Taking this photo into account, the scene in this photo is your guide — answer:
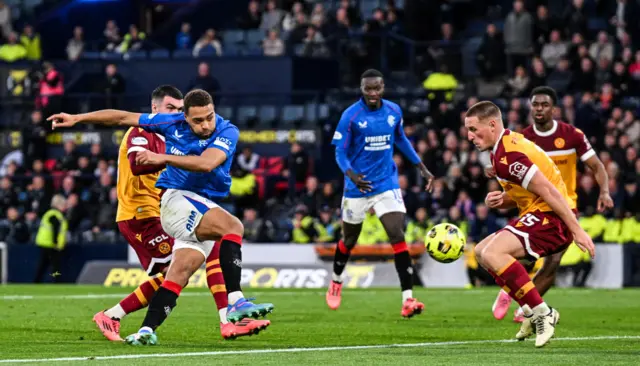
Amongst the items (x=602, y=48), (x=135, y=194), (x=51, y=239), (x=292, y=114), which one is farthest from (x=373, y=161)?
(x=292, y=114)

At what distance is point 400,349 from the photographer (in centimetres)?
1104

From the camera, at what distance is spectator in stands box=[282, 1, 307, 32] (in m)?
32.5

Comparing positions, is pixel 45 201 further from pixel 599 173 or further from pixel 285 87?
pixel 599 173

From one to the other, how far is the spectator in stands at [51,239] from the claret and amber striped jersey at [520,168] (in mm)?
16913

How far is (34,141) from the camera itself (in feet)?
104

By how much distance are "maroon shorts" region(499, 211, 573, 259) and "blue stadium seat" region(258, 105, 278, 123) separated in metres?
19.3

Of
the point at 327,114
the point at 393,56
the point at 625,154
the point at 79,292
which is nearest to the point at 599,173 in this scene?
the point at 79,292

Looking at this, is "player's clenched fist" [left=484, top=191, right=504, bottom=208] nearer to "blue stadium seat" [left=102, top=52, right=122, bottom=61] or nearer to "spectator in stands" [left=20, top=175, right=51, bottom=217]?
"spectator in stands" [left=20, top=175, right=51, bottom=217]

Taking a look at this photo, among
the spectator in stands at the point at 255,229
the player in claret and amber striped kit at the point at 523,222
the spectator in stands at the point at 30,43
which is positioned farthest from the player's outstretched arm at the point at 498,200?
the spectator in stands at the point at 30,43

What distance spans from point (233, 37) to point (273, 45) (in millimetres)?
2313

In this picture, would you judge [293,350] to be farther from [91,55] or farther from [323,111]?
[91,55]

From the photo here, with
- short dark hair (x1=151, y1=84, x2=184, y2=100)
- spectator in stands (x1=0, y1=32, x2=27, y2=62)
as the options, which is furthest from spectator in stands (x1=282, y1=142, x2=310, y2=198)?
short dark hair (x1=151, y1=84, x2=184, y2=100)

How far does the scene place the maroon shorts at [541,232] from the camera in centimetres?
1112

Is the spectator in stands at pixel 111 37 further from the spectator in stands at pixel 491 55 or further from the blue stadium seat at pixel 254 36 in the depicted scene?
the spectator in stands at pixel 491 55
